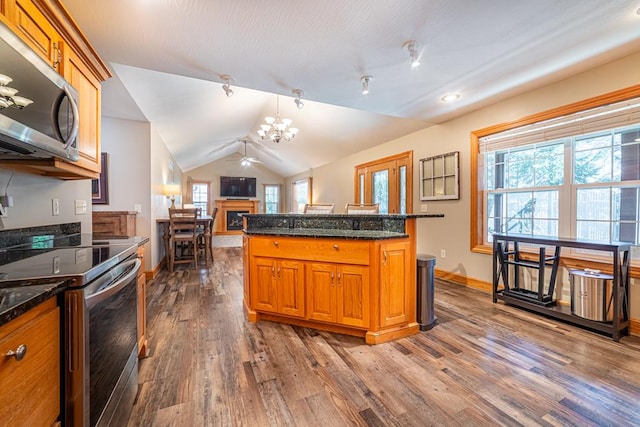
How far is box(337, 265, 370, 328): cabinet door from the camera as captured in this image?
7.34 ft

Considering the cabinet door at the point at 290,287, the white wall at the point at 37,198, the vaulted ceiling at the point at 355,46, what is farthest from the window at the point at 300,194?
the white wall at the point at 37,198

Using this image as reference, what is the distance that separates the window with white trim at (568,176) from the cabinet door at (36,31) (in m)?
4.17

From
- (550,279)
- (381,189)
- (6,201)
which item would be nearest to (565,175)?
(550,279)

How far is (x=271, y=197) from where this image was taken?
10.9 meters

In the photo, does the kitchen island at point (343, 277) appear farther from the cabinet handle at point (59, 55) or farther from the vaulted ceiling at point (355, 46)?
the cabinet handle at point (59, 55)

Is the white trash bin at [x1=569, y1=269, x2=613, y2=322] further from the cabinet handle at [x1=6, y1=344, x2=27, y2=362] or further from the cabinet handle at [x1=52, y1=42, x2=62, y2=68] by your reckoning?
the cabinet handle at [x1=52, y1=42, x2=62, y2=68]

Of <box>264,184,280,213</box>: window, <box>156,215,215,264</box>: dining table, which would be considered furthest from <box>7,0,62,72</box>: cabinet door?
<box>264,184,280,213</box>: window

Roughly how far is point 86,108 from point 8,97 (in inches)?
34.4

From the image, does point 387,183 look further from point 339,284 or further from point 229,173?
point 229,173

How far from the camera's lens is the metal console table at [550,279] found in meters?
2.25

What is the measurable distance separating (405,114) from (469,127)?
0.90m

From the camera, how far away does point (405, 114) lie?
12.5 ft

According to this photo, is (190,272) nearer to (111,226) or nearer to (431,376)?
(111,226)

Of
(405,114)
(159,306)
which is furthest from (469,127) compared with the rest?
(159,306)
